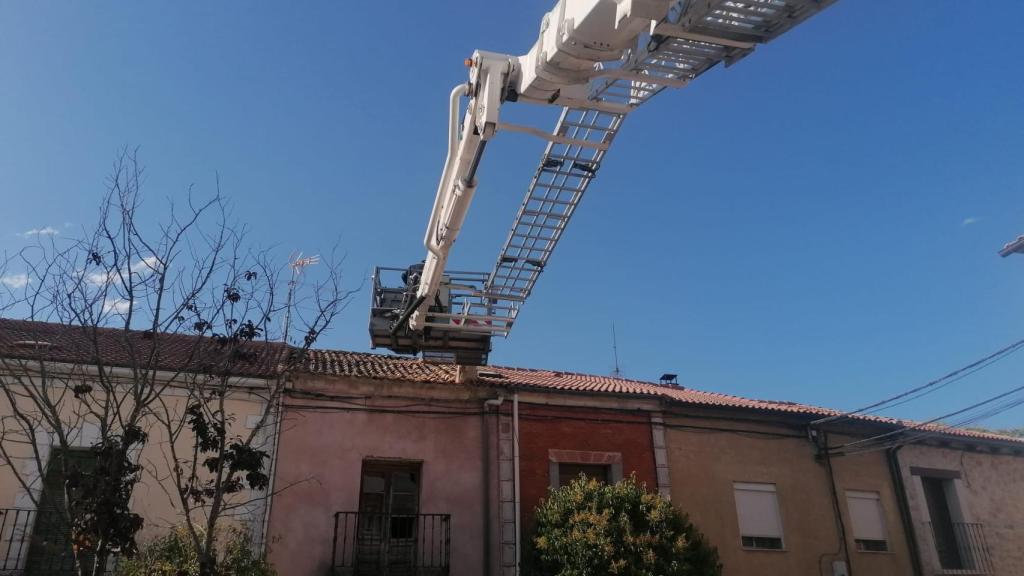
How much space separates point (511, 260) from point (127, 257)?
191 inches

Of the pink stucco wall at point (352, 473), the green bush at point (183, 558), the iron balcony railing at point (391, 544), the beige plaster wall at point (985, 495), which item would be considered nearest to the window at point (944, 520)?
the beige plaster wall at point (985, 495)

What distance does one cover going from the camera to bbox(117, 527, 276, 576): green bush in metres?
9.29

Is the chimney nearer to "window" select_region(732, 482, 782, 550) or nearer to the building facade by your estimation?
the building facade

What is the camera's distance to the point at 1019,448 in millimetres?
16219

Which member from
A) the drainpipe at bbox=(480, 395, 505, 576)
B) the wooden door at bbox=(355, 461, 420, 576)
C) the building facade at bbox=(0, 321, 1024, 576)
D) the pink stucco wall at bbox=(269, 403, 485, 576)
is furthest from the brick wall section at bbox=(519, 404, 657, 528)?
the wooden door at bbox=(355, 461, 420, 576)

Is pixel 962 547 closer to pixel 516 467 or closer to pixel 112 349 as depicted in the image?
pixel 516 467

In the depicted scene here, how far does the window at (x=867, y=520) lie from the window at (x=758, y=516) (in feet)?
5.65

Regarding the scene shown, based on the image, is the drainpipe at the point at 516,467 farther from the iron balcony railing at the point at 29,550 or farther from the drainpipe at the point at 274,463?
the iron balcony railing at the point at 29,550

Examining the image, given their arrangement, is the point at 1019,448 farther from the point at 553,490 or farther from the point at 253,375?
the point at 253,375

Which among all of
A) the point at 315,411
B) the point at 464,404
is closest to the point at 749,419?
the point at 464,404

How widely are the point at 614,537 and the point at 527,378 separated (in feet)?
14.2

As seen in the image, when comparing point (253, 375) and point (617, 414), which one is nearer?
point (253, 375)

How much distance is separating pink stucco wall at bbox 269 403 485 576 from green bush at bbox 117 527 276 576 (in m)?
0.92

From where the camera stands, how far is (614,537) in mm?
10742
